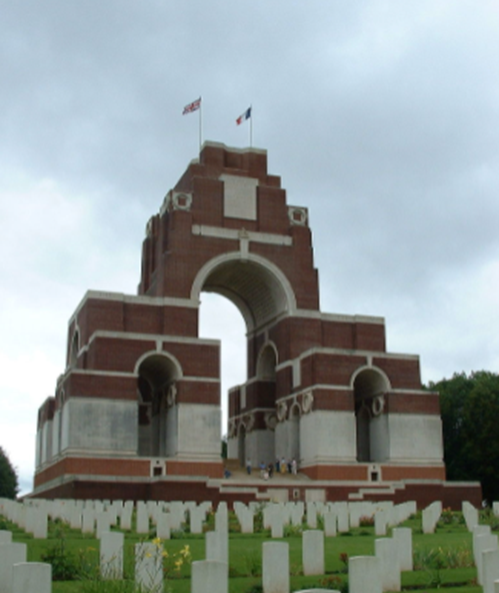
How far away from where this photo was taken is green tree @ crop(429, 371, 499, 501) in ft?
151

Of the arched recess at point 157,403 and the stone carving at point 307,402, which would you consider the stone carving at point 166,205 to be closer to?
the arched recess at point 157,403

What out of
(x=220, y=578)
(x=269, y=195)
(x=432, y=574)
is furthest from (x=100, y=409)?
(x=220, y=578)

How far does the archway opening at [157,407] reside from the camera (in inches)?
1476

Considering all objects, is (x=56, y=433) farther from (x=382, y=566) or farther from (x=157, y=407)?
(x=382, y=566)

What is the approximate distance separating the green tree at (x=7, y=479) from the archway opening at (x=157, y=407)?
23.9 m

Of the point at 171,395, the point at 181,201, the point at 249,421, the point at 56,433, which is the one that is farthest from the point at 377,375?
the point at 56,433

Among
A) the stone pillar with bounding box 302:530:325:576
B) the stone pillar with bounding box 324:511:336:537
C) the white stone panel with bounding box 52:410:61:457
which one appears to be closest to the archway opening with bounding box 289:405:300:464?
the white stone panel with bounding box 52:410:61:457

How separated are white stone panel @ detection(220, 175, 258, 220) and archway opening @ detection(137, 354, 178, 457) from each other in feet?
29.4

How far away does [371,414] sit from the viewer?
40.8m

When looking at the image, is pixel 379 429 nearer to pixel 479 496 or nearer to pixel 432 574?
pixel 479 496

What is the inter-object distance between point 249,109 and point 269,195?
5355 mm

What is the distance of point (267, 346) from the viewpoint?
43.9 meters

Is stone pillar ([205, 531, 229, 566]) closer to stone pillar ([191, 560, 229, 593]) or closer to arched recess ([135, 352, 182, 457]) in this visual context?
stone pillar ([191, 560, 229, 593])

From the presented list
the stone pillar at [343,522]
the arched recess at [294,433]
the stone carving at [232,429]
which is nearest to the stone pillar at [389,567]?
the stone pillar at [343,522]
